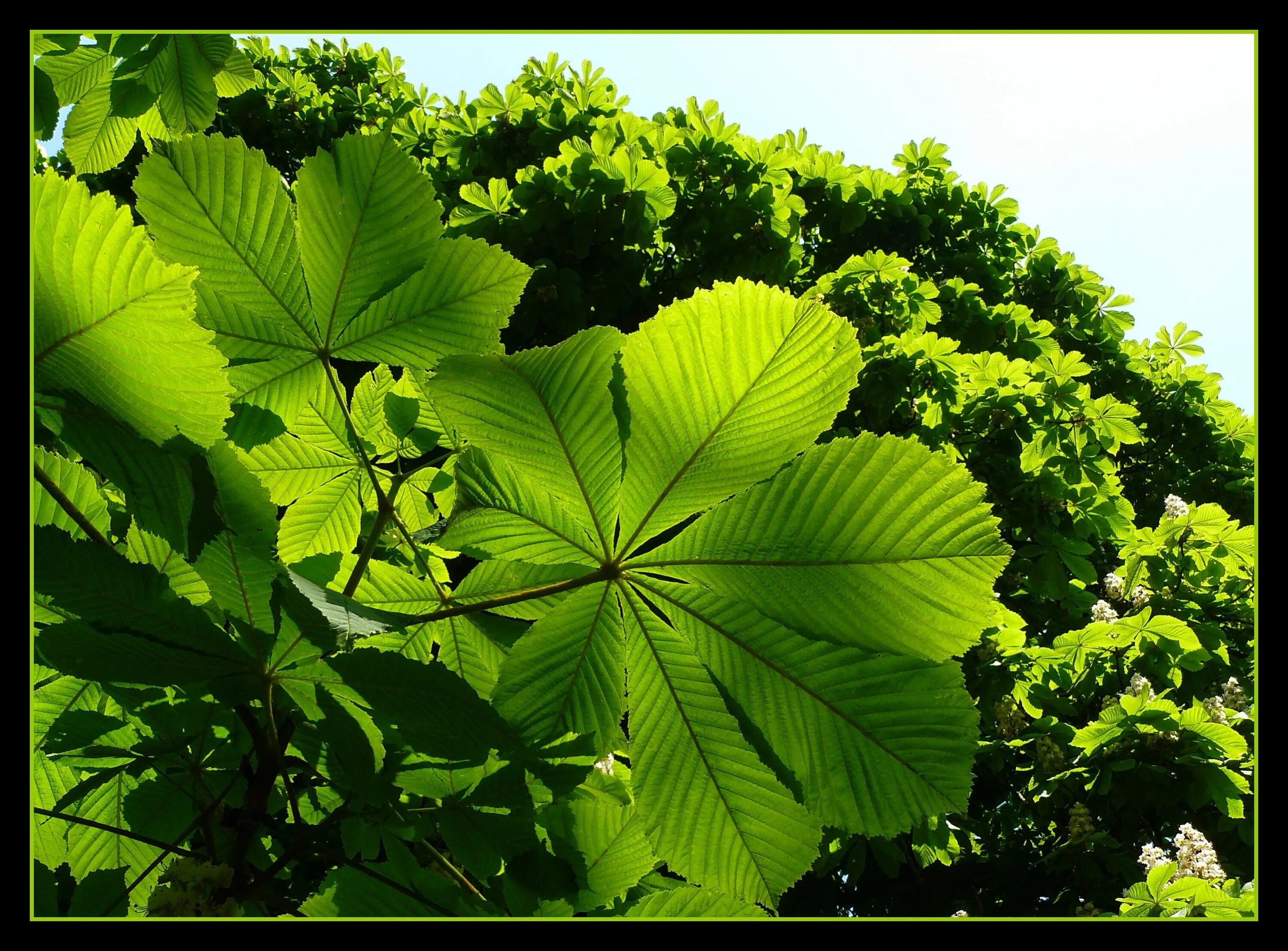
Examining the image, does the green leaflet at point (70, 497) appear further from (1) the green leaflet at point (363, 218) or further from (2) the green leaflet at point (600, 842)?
(2) the green leaflet at point (600, 842)

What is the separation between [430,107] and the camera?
6.56m

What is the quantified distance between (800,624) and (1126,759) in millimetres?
3193

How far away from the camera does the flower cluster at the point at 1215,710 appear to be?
10.6 feet

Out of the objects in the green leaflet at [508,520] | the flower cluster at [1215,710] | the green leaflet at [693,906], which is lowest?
the green leaflet at [693,906]

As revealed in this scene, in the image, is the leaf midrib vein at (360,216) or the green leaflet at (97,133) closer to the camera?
the leaf midrib vein at (360,216)

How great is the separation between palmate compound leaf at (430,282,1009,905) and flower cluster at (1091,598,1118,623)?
12.6 feet

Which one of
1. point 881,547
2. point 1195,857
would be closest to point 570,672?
point 881,547

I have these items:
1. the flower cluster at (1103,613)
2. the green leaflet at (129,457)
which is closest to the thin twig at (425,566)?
the green leaflet at (129,457)

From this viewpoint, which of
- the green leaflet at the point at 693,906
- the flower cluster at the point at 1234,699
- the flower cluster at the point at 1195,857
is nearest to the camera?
the green leaflet at the point at 693,906

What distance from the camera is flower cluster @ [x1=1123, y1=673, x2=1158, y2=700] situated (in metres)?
3.26

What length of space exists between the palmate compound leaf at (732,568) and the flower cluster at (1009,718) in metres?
3.50

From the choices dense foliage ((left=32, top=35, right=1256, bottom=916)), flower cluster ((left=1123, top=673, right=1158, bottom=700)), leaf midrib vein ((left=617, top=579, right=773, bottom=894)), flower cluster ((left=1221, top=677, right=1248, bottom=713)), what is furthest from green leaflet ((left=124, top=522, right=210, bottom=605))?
flower cluster ((left=1221, top=677, right=1248, bottom=713))

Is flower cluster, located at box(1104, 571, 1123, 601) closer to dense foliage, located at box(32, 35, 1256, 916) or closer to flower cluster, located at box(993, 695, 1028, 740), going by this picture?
flower cluster, located at box(993, 695, 1028, 740)

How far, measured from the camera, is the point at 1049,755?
352 cm
